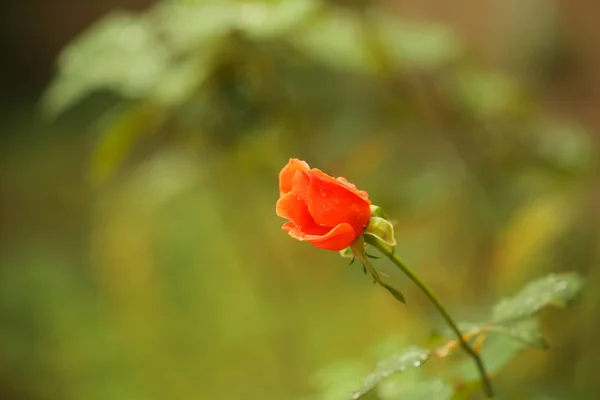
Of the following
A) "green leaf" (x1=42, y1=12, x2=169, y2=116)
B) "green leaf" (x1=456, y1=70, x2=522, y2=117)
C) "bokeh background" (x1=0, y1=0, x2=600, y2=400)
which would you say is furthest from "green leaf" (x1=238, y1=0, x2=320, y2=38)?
"green leaf" (x1=456, y1=70, x2=522, y2=117)

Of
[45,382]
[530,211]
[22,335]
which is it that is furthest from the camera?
[22,335]

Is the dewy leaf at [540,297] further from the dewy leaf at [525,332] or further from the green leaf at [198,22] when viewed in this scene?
the green leaf at [198,22]

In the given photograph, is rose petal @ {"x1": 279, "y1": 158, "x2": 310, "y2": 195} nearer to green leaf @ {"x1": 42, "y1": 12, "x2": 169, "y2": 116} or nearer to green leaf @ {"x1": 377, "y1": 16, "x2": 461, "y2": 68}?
green leaf @ {"x1": 42, "y1": 12, "x2": 169, "y2": 116}

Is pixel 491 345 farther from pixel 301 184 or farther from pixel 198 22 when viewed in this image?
pixel 198 22

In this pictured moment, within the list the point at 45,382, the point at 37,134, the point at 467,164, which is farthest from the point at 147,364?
the point at 37,134

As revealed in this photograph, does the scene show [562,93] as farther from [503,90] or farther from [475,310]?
[475,310]

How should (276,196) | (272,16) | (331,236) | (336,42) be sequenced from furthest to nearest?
1. (276,196)
2. (336,42)
3. (272,16)
4. (331,236)

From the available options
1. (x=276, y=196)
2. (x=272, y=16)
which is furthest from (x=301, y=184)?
(x=276, y=196)

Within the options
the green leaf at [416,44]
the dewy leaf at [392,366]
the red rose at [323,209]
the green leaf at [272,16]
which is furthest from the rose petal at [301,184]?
the green leaf at [416,44]
